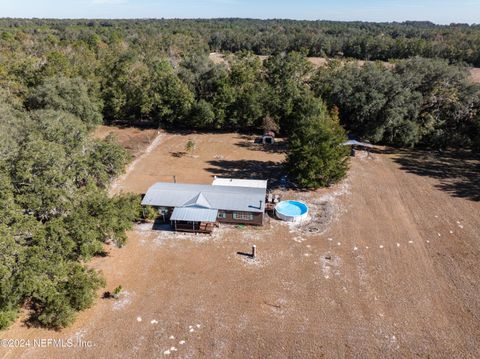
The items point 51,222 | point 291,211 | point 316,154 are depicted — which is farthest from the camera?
point 316,154

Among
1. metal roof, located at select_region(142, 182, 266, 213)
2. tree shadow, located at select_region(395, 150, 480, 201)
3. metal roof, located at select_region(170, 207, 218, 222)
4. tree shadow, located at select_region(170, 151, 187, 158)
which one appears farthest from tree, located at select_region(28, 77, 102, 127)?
tree shadow, located at select_region(395, 150, 480, 201)

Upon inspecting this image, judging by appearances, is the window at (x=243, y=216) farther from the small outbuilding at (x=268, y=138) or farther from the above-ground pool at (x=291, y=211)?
the small outbuilding at (x=268, y=138)

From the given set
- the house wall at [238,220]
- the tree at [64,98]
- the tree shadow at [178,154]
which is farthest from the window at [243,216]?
the tree at [64,98]

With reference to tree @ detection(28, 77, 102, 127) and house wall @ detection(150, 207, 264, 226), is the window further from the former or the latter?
tree @ detection(28, 77, 102, 127)

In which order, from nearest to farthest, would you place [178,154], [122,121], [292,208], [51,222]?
[51,222] → [292,208] → [178,154] → [122,121]

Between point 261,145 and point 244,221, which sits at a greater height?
point 261,145

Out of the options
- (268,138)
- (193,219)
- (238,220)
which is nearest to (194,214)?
(193,219)

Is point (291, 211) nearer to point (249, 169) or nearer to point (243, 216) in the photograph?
point (243, 216)
